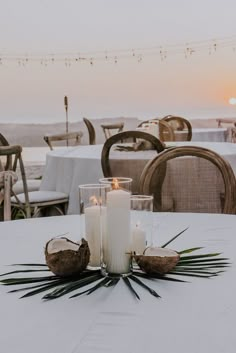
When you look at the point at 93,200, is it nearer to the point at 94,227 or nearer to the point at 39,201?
the point at 94,227

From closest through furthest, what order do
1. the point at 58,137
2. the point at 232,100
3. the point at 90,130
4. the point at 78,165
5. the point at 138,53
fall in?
the point at 78,165 < the point at 58,137 < the point at 90,130 < the point at 138,53 < the point at 232,100

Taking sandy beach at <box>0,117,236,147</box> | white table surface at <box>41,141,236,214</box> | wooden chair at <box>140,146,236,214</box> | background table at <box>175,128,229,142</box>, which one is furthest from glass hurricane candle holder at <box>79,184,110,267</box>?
sandy beach at <box>0,117,236,147</box>

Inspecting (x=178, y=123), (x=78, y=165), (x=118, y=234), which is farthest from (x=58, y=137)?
(x=118, y=234)

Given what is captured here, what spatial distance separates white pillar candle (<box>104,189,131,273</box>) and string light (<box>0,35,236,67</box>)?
6.36 m

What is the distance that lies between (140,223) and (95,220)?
9 centimetres

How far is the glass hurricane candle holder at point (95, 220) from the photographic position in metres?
1.12

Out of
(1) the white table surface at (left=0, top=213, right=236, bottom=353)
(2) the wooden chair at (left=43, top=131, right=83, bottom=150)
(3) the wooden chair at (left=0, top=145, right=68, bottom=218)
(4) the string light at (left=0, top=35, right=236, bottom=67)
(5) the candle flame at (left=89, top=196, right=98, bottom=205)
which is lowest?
(3) the wooden chair at (left=0, top=145, right=68, bottom=218)

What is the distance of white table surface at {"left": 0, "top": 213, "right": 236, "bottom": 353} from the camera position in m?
0.79

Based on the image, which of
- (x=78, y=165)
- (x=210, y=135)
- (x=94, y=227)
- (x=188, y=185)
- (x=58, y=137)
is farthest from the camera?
(x=210, y=135)

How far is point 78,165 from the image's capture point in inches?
142

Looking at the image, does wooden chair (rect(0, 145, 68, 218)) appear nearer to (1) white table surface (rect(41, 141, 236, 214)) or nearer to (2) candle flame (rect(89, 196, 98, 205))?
(1) white table surface (rect(41, 141, 236, 214))

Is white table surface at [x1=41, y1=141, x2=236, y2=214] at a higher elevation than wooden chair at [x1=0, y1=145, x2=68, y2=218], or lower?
higher

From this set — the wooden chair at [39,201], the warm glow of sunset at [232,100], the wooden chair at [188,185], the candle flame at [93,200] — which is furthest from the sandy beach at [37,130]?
the candle flame at [93,200]

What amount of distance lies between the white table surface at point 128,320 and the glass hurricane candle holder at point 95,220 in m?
0.11
